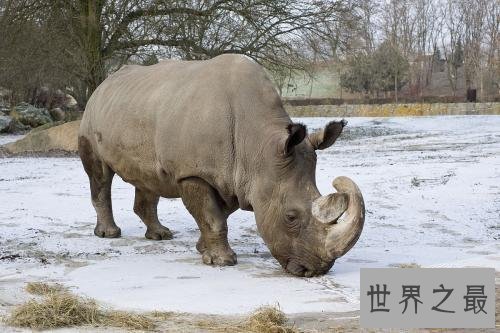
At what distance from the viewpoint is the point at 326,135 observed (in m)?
6.15

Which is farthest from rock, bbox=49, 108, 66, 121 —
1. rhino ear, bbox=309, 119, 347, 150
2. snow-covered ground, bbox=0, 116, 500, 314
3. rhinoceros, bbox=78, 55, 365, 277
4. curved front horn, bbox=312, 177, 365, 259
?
curved front horn, bbox=312, 177, 365, 259

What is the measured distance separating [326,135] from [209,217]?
122cm

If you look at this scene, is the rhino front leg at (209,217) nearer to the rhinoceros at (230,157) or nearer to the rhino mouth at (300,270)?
the rhinoceros at (230,157)

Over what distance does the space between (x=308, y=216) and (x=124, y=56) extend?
627 inches

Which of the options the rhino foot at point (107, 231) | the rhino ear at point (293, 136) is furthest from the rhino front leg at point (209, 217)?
the rhino foot at point (107, 231)

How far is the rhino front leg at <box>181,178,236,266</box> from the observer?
6.44 m

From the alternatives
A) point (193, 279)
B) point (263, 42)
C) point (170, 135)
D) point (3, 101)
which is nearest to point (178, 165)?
point (170, 135)

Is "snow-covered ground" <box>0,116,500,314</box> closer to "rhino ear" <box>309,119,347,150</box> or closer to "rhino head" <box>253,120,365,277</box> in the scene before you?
"rhino head" <box>253,120,365,277</box>

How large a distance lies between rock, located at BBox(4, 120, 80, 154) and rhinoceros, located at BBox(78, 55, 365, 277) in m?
12.7

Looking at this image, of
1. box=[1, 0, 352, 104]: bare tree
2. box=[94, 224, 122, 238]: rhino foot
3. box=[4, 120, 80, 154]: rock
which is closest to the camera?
box=[94, 224, 122, 238]: rhino foot

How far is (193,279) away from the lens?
5988 mm

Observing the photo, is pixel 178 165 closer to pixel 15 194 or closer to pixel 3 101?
pixel 15 194

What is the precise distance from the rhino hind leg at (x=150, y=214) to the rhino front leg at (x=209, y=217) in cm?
150

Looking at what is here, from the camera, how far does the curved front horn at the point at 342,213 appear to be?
5.39 meters
